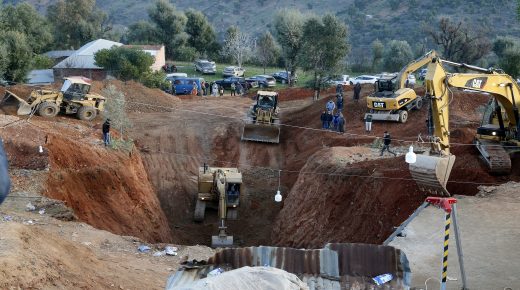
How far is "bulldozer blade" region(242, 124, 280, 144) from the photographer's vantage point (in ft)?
113

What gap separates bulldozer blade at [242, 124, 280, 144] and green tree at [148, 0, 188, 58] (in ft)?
117

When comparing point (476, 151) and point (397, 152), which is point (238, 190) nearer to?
point (397, 152)

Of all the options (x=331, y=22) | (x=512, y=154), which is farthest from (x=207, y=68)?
(x=512, y=154)

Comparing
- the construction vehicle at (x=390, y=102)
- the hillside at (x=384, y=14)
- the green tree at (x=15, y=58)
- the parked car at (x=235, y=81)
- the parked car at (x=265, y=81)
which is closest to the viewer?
the construction vehicle at (x=390, y=102)

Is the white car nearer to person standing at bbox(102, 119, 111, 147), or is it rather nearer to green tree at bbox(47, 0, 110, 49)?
person standing at bbox(102, 119, 111, 147)

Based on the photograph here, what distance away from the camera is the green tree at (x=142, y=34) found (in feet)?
233

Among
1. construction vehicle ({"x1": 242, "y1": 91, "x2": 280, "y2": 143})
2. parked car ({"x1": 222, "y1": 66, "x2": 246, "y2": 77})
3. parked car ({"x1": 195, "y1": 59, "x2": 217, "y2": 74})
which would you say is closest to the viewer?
construction vehicle ({"x1": 242, "y1": 91, "x2": 280, "y2": 143})

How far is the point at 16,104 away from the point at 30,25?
3508 cm

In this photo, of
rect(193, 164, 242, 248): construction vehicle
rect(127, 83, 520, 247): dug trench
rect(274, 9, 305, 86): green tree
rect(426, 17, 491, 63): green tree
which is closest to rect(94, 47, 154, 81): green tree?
rect(127, 83, 520, 247): dug trench

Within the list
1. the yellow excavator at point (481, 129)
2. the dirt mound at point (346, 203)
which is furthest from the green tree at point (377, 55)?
the yellow excavator at point (481, 129)

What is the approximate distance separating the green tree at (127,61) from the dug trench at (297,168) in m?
7.19

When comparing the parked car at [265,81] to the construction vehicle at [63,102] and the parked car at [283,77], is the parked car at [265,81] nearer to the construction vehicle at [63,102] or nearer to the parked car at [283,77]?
the parked car at [283,77]

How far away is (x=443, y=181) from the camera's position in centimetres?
1645

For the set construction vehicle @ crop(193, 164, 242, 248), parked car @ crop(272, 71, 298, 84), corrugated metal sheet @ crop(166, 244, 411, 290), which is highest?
corrugated metal sheet @ crop(166, 244, 411, 290)
